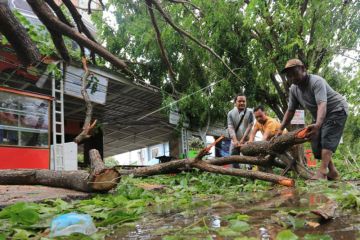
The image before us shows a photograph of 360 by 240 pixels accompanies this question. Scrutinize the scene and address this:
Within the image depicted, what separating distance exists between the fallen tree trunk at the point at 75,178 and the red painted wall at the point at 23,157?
14.9ft

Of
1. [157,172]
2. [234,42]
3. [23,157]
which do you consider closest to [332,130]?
[157,172]

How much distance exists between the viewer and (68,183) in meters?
4.51

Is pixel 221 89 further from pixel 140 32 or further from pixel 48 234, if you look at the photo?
pixel 48 234

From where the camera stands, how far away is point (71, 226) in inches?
72.8

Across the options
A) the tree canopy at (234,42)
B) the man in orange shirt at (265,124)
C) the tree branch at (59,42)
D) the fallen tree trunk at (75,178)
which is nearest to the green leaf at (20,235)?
the fallen tree trunk at (75,178)

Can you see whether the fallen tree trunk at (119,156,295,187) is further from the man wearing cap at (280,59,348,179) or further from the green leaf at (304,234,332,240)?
the green leaf at (304,234,332,240)

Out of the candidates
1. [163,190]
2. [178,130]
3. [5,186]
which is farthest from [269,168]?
[178,130]

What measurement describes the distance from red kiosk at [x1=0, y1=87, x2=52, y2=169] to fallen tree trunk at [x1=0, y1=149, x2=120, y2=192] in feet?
14.9

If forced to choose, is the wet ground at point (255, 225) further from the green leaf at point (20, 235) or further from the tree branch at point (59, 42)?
the tree branch at point (59, 42)

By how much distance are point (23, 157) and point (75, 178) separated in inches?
236

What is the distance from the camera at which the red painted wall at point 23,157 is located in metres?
9.12

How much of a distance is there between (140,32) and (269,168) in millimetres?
9430

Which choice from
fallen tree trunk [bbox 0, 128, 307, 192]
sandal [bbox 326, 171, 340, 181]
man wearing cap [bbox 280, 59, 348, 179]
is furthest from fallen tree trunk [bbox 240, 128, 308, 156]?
sandal [bbox 326, 171, 340, 181]

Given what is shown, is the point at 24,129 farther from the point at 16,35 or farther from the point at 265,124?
the point at 16,35
